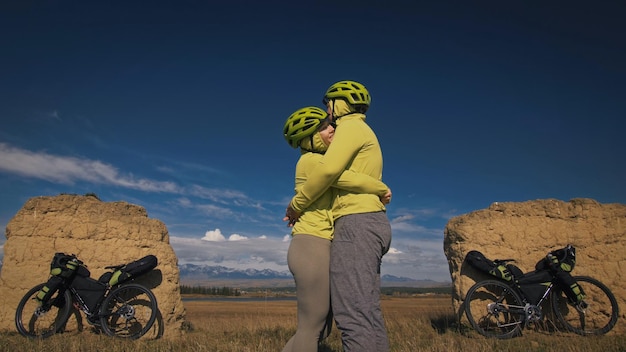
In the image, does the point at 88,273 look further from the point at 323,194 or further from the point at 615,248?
the point at 615,248

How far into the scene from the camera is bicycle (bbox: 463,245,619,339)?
625cm

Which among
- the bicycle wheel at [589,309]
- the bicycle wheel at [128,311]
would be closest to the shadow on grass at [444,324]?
the bicycle wheel at [589,309]

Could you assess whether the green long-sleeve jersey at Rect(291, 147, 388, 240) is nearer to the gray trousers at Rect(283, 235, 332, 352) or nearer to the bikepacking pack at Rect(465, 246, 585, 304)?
the gray trousers at Rect(283, 235, 332, 352)

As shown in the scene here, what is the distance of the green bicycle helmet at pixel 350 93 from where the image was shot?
2734 mm

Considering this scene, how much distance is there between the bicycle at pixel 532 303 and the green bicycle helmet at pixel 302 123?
16.0ft

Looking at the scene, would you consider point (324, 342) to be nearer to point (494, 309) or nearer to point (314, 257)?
point (494, 309)

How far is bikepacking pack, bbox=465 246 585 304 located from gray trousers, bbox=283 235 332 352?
484 cm

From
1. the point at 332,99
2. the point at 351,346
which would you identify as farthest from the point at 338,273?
the point at 332,99

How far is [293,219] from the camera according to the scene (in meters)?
2.78

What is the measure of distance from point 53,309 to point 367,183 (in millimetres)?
6393

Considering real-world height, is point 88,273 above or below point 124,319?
above

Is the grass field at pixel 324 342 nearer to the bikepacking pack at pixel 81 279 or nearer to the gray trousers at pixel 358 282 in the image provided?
the bikepacking pack at pixel 81 279

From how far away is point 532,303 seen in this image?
6.25 meters

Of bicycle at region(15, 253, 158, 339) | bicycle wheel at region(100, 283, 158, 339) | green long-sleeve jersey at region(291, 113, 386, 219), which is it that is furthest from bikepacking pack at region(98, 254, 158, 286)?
green long-sleeve jersey at region(291, 113, 386, 219)
